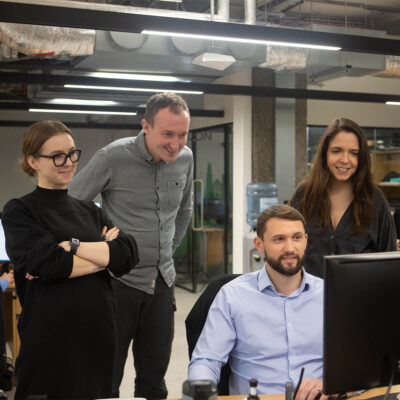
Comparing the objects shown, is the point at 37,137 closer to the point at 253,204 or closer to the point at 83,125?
the point at 253,204

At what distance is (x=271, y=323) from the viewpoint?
2.08 metres

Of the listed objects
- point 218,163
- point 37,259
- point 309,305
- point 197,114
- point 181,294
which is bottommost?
point 181,294

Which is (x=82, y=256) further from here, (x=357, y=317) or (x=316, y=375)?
(x=357, y=317)

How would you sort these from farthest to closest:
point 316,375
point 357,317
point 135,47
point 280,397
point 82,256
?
point 135,47, point 82,256, point 316,375, point 280,397, point 357,317

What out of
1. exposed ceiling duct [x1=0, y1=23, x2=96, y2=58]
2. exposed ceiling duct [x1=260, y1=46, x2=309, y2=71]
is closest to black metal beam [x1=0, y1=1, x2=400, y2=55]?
exposed ceiling duct [x1=0, y1=23, x2=96, y2=58]

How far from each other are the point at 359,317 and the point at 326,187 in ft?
4.35

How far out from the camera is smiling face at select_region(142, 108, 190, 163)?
102 inches

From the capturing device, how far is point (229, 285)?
2172mm

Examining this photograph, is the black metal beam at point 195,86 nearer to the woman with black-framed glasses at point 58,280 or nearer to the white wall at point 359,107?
the white wall at point 359,107

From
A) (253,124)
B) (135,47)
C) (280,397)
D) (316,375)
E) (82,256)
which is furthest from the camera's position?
(253,124)

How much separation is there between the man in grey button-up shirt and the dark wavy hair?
604 millimetres

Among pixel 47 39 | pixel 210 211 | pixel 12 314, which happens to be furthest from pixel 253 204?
pixel 47 39

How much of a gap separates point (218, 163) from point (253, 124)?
→ 1.16m

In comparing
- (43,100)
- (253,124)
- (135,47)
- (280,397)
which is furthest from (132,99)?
(280,397)
